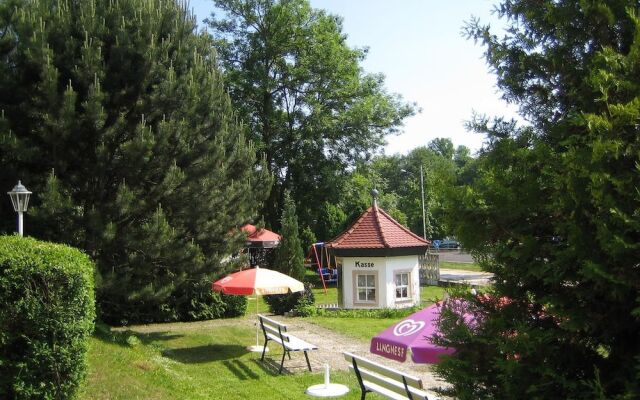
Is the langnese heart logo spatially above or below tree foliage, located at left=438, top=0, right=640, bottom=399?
below

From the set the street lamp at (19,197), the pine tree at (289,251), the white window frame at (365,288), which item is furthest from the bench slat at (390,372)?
the pine tree at (289,251)

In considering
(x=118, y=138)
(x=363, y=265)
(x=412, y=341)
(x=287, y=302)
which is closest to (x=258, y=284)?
(x=118, y=138)

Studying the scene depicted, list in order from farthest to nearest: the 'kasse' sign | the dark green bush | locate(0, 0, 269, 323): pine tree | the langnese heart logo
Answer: the 'kasse' sign → the dark green bush → locate(0, 0, 269, 323): pine tree → the langnese heart logo

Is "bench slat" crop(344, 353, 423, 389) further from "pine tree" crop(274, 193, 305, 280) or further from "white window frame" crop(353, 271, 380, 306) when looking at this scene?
"pine tree" crop(274, 193, 305, 280)

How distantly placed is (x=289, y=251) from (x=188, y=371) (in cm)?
1191

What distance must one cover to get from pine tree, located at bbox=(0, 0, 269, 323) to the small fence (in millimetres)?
19845

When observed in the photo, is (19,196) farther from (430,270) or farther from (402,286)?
(430,270)

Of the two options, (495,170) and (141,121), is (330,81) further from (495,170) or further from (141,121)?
(495,170)

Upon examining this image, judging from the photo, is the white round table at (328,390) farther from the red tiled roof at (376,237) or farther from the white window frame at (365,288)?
the red tiled roof at (376,237)

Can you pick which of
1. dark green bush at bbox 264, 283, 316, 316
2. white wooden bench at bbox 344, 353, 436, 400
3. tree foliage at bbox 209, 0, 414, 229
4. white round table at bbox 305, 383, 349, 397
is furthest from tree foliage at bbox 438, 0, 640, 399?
tree foliage at bbox 209, 0, 414, 229

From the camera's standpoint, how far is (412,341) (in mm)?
7066

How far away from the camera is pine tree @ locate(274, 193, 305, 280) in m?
23.6

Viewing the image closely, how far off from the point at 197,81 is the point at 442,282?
21.2 m

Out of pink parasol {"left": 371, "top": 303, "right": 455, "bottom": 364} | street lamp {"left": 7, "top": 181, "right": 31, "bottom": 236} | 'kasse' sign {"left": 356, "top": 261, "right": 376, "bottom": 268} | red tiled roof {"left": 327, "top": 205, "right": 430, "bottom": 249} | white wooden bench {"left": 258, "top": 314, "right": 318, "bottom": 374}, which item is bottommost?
white wooden bench {"left": 258, "top": 314, "right": 318, "bottom": 374}
